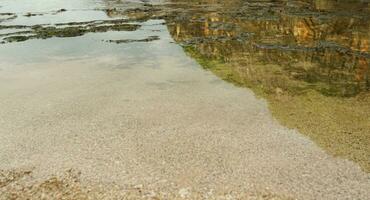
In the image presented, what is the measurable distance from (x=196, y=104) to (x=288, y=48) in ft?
22.3

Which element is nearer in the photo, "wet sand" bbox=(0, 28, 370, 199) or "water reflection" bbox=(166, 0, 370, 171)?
"wet sand" bbox=(0, 28, 370, 199)

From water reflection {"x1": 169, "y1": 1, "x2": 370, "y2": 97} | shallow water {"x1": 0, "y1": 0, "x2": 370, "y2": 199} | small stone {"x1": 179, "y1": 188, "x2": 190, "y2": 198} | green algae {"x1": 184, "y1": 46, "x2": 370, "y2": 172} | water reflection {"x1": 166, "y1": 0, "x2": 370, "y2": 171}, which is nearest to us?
small stone {"x1": 179, "y1": 188, "x2": 190, "y2": 198}

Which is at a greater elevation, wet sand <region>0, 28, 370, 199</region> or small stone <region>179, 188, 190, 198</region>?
wet sand <region>0, 28, 370, 199</region>

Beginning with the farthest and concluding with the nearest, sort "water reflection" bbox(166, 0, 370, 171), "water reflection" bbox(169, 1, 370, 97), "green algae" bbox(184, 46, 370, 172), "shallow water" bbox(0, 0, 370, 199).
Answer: "water reflection" bbox(169, 1, 370, 97)
"water reflection" bbox(166, 0, 370, 171)
"green algae" bbox(184, 46, 370, 172)
"shallow water" bbox(0, 0, 370, 199)

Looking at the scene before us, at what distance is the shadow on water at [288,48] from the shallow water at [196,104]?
5 centimetres

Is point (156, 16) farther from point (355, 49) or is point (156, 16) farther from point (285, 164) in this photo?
point (285, 164)

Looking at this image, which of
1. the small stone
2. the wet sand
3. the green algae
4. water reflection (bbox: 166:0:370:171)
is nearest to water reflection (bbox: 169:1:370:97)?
water reflection (bbox: 166:0:370:171)

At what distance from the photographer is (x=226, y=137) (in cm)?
866

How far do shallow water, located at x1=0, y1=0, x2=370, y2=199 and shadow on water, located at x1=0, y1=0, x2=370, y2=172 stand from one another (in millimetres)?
54

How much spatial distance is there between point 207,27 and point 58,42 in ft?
23.8

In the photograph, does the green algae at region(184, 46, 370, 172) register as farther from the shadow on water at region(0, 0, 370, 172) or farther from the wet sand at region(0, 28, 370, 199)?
the wet sand at region(0, 28, 370, 199)

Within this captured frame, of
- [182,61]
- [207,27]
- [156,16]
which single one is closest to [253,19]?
[207,27]

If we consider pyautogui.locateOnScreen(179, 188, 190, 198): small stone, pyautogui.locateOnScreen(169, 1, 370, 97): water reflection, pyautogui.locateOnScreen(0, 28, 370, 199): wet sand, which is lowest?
pyautogui.locateOnScreen(179, 188, 190, 198): small stone

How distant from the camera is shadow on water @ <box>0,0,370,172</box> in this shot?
9383mm
